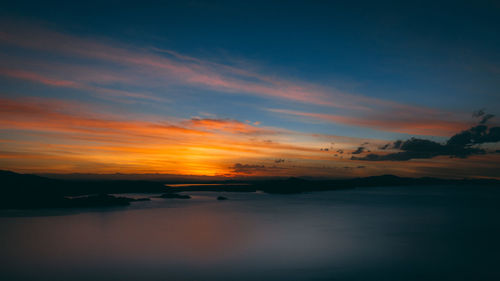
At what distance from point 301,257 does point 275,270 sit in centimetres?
411

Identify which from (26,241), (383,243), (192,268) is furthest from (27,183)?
(383,243)

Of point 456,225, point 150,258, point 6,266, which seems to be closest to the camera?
point 6,266

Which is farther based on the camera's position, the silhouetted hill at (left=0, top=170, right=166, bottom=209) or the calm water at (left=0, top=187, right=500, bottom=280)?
the silhouetted hill at (left=0, top=170, right=166, bottom=209)

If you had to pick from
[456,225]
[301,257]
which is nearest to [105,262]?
[301,257]

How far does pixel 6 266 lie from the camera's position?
837 inches

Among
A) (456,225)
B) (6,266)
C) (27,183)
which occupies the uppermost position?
(27,183)

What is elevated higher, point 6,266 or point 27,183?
point 27,183

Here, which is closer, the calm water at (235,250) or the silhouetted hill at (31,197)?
the calm water at (235,250)

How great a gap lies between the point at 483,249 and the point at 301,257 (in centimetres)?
1813

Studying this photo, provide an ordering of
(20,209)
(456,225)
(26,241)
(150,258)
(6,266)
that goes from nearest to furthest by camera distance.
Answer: (6,266) → (150,258) → (26,241) → (456,225) → (20,209)

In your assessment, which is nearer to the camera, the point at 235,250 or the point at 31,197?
the point at 235,250

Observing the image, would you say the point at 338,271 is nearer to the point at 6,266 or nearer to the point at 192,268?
the point at 192,268

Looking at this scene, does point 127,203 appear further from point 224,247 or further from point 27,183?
point 224,247

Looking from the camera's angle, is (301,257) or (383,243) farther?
(383,243)
